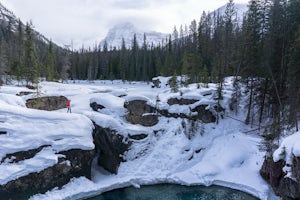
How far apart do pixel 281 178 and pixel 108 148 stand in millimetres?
14328

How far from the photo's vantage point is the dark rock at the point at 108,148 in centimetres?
2555

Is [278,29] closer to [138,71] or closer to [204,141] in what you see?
[204,141]

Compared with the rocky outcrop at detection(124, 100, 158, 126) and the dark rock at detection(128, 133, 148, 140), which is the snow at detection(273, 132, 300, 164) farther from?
the rocky outcrop at detection(124, 100, 158, 126)

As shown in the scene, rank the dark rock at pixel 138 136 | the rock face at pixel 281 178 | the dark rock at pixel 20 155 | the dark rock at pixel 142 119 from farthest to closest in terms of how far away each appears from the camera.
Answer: the dark rock at pixel 142 119 < the dark rock at pixel 138 136 < the dark rock at pixel 20 155 < the rock face at pixel 281 178

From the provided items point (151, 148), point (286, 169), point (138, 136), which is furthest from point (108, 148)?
point (286, 169)

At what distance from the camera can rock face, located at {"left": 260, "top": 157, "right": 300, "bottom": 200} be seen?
56.7 feet

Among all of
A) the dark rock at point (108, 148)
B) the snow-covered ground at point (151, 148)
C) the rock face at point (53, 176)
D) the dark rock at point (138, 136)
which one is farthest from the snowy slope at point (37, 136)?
the dark rock at point (138, 136)

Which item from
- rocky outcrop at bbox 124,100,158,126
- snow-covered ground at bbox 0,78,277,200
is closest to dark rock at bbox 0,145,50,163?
snow-covered ground at bbox 0,78,277,200

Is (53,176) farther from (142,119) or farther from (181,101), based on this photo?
(181,101)

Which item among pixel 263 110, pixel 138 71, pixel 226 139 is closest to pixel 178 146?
pixel 226 139

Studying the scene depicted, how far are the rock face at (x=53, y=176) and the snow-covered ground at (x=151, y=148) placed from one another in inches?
17.2

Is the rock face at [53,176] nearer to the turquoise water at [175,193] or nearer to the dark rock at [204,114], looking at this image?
the turquoise water at [175,193]

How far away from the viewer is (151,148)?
29.1 metres

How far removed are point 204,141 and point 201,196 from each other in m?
8.66
